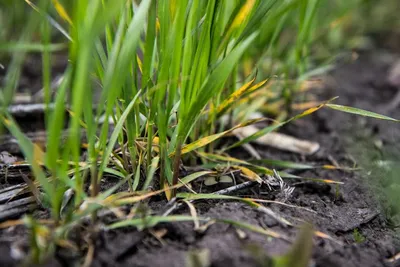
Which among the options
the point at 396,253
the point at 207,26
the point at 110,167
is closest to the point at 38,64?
the point at 110,167

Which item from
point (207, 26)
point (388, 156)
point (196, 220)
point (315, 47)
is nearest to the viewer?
point (196, 220)

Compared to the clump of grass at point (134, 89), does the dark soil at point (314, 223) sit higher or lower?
lower

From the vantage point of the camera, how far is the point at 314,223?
1.19 meters

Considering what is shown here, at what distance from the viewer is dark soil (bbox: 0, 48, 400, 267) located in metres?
0.98

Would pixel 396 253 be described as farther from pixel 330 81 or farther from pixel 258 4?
pixel 330 81

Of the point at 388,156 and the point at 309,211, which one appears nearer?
the point at 309,211

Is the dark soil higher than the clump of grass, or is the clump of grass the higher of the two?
Result: the clump of grass

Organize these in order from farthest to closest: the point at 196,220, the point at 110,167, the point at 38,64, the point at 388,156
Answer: the point at 38,64 < the point at 388,156 < the point at 110,167 < the point at 196,220

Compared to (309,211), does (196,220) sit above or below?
above

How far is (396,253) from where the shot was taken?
1155mm

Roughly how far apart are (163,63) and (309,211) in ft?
1.75

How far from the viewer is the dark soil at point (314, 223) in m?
0.98

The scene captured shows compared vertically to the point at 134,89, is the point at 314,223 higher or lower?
lower

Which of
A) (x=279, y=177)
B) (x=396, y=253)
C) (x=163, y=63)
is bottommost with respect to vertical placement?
(x=396, y=253)
